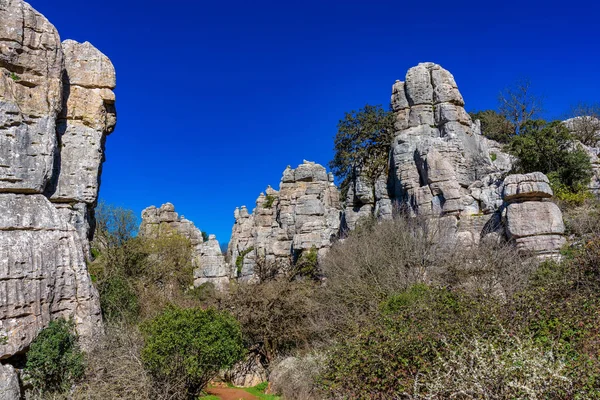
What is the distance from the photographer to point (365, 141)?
84.6ft

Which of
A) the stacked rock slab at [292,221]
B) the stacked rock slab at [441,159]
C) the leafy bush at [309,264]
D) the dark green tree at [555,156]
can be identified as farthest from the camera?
the stacked rock slab at [292,221]

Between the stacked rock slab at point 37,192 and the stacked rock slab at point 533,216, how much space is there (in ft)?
47.8

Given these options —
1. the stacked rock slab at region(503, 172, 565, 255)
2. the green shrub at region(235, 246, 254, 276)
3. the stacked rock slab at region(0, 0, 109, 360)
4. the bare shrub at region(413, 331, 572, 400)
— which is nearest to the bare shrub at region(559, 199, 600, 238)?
the stacked rock slab at region(503, 172, 565, 255)

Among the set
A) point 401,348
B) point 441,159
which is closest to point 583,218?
point 441,159

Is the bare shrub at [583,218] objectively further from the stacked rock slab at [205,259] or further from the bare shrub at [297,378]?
the stacked rock slab at [205,259]

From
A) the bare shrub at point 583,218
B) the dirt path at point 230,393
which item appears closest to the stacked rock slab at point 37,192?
the dirt path at point 230,393

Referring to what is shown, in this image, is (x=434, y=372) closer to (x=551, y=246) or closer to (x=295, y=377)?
(x=295, y=377)

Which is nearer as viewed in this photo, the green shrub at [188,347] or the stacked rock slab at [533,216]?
the green shrub at [188,347]

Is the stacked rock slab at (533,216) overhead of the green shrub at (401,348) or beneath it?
overhead

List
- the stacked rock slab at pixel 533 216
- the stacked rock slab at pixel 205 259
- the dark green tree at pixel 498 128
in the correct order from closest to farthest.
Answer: the stacked rock slab at pixel 533 216 < the dark green tree at pixel 498 128 < the stacked rock slab at pixel 205 259

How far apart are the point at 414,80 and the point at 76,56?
1708cm

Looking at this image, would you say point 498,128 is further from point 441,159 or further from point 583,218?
point 583,218

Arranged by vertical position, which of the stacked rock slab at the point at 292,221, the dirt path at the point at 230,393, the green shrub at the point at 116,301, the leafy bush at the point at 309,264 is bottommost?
the dirt path at the point at 230,393

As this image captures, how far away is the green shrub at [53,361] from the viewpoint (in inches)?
356
